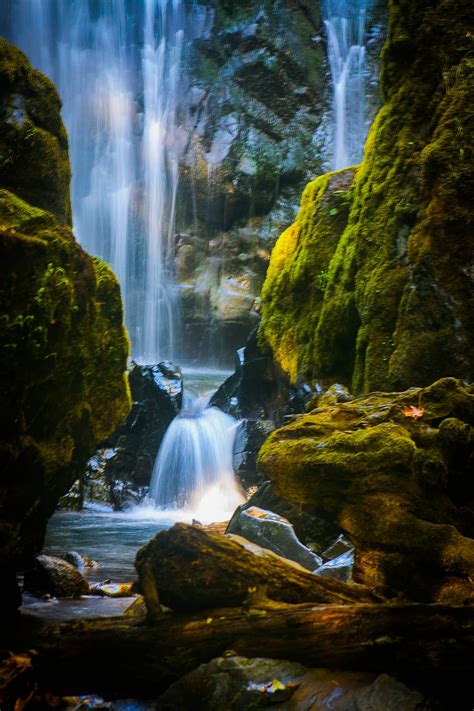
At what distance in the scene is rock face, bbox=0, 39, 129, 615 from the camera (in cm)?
455

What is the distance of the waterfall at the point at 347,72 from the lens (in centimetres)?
2317

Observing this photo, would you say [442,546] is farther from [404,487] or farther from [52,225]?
[52,225]

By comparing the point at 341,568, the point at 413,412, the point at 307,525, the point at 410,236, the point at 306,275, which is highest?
the point at 410,236

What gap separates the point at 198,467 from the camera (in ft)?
46.3

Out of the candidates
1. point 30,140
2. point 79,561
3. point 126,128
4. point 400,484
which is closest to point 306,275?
point 79,561

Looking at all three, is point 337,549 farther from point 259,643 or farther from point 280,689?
point 280,689

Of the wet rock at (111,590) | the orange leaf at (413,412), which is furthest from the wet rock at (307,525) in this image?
the orange leaf at (413,412)

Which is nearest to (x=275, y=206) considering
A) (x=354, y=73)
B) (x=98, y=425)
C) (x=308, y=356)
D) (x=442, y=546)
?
(x=354, y=73)

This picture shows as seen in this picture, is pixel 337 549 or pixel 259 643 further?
pixel 337 549

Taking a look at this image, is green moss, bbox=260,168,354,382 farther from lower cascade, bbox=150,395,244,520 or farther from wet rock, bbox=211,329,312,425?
lower cascade, bbox=150,395,244,520

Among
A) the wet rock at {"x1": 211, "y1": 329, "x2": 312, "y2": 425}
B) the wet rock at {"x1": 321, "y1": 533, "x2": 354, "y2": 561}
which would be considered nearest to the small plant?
the wet rock at {"x1": 211, "y1": 329, "x2": 312, "y2": 425}

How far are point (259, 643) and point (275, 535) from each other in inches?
95.9

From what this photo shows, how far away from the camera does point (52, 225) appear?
509 cm

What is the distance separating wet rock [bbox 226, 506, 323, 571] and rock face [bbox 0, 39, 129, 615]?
63.2 inches
